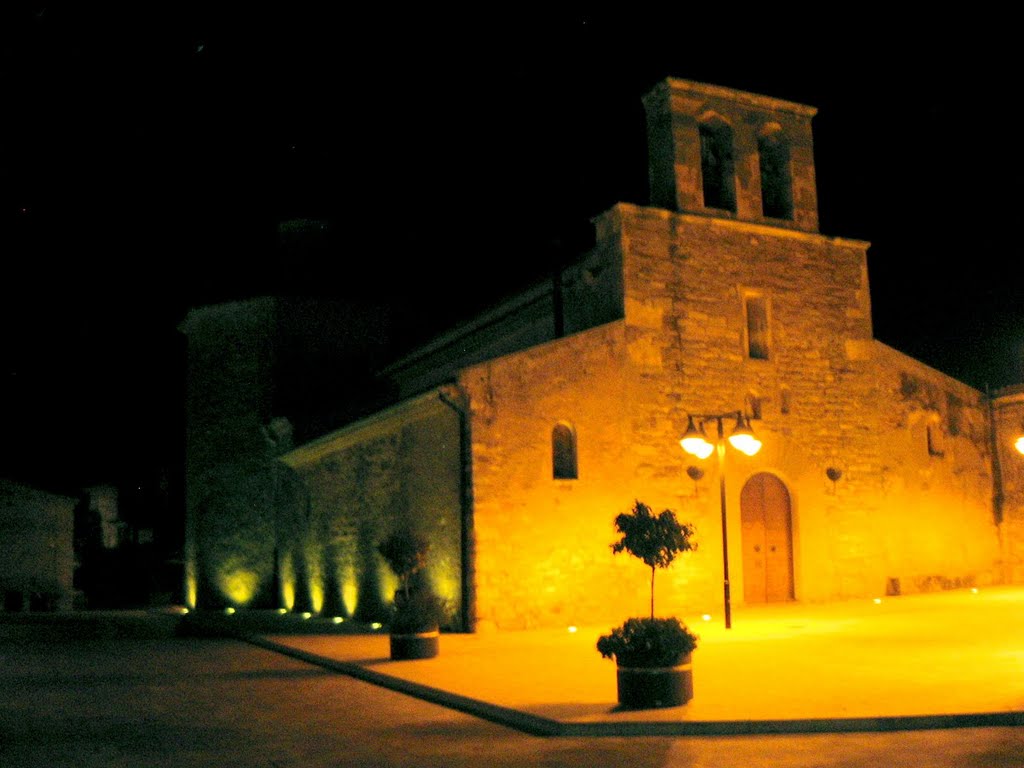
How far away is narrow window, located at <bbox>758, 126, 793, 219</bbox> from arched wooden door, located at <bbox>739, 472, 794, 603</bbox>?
5.73 m

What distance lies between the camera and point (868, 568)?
21875 mm

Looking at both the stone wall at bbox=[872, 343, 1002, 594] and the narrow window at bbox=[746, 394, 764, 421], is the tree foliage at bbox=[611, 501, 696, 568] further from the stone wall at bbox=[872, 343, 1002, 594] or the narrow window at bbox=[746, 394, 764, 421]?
the stone wall at bbox=[872, 343, 1002, 594]

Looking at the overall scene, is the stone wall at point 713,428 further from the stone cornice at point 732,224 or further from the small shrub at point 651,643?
the small shrub at point 651,643

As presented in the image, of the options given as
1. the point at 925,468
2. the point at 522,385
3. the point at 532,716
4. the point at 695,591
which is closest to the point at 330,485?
the point at 522,385

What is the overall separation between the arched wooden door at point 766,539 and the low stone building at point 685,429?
0.04m

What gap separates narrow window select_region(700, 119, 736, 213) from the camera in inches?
850

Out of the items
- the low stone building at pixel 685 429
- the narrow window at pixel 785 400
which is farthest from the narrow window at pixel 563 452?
the narrow window at pixel 785 400

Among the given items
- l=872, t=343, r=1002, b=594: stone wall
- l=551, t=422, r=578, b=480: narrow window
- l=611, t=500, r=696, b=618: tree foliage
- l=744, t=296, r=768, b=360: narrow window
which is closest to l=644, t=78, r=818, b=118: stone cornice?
l=744, t=296, r=768, b=360: narrow window

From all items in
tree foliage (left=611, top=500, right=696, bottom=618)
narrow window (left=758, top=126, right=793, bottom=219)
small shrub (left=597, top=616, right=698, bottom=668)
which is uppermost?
narrow window (left=758, top=126, right=793, bottom=219)

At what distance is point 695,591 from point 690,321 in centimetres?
→ 519

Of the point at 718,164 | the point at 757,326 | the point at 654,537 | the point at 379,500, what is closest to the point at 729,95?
the point at 718,164

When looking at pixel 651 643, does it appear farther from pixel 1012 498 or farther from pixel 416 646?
pixel 1012 498

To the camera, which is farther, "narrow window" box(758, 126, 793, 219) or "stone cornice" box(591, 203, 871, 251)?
"narrow window" box(758, 126, 793, 219)

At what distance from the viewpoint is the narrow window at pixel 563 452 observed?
62.6 ft
